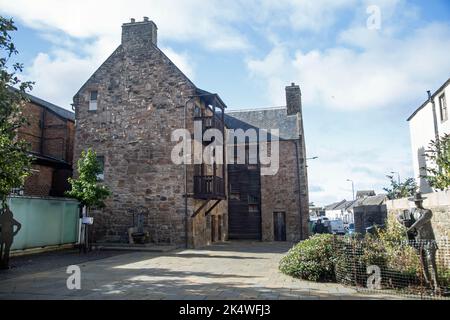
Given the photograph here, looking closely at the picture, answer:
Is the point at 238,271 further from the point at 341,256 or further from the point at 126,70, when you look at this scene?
the point at 126,70

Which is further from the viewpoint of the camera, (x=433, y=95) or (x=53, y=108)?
(x=53, y=108)

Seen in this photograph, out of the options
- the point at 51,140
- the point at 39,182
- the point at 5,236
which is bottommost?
the point at 5,236

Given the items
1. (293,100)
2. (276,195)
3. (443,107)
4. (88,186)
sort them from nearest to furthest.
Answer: (88,186)
(443,107)
(276,195)
(293,100)

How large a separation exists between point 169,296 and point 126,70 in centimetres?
1545

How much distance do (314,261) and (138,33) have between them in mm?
16130

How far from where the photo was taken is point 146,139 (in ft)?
62.2

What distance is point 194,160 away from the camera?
61.1 ft

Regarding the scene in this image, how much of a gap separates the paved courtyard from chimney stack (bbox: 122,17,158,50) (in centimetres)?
1254

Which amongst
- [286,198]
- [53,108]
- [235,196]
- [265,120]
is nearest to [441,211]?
A: [286,198]

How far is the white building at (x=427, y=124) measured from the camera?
1795 centimetres

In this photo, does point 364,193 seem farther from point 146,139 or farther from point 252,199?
point 146,139

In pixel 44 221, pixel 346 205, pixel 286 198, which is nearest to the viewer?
pixel 44 221

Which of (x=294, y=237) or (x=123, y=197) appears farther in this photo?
(x=294, y=237)
